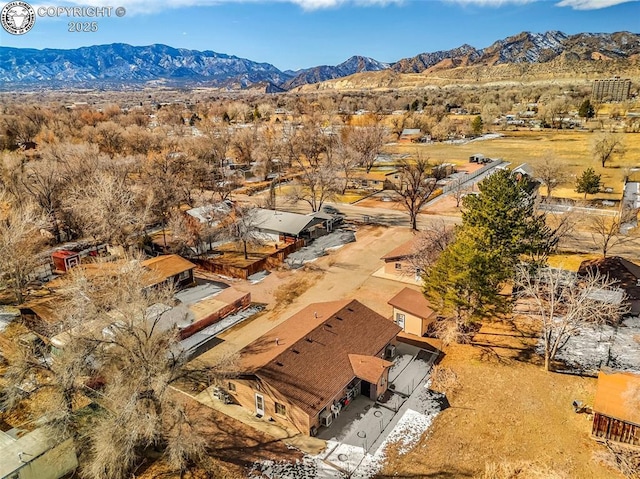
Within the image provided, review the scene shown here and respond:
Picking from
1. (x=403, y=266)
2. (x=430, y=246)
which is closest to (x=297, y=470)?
(x=430, y=246)

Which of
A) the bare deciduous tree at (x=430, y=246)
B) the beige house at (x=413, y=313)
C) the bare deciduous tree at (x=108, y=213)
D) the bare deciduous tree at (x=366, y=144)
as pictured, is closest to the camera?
the beige house at (x=413, y=313)

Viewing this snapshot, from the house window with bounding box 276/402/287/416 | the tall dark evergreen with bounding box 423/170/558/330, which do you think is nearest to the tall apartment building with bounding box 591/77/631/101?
the tall dark evergreen with bounding box 423/170/558/330

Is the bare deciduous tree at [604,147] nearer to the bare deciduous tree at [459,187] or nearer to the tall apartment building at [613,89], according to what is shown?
the bare deciduous tree at [459,187]

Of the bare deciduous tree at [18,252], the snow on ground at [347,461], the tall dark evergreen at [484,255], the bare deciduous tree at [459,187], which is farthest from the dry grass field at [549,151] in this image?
the bare deciduous tree at [18,252]

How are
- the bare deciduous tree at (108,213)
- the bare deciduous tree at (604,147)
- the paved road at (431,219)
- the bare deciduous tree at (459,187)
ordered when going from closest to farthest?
the bare deciduous tree at (108,213), the paved road at (431,219), the bare deciduous tree at (459,187), the bare deciduous tree at (604,147)

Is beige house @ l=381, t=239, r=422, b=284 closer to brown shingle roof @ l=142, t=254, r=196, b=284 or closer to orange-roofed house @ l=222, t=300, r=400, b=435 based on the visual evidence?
orange-roofed house @ l=222, t=300, r=400, b=435

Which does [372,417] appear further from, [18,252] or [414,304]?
[18,252]

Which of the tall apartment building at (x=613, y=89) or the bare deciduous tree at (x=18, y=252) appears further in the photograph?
the tall apartment building at (x=613, y=89)
